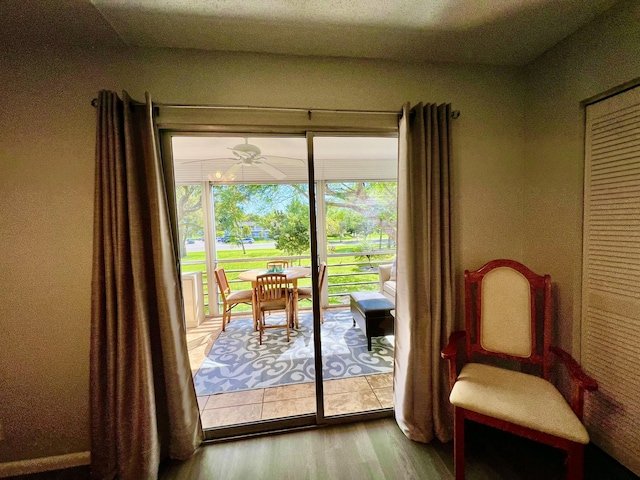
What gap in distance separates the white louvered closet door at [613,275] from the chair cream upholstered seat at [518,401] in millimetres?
344

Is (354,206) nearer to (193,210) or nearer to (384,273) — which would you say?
(384,273)

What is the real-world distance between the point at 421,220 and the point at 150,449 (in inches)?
79.1

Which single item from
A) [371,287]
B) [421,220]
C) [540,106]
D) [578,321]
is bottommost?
[371,287]

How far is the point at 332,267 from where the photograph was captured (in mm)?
4012

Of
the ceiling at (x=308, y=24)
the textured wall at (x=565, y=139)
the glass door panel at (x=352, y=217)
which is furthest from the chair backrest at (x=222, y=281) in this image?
the textured wall at (x=565, y=139)

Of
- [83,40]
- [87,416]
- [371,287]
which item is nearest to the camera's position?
[83,40]

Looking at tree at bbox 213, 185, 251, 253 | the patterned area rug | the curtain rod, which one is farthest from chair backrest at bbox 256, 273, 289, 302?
the curtain rod

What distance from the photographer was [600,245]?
1346mm

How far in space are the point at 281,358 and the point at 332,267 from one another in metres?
1.73

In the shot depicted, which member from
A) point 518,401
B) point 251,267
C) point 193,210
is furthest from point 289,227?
point 518,401

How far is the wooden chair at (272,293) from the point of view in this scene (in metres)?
2.83

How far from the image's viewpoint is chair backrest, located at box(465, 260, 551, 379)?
4.71 ft

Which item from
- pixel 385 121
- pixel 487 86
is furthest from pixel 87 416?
pixel 487 86

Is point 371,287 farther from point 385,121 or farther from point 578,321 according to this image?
point 385,121
